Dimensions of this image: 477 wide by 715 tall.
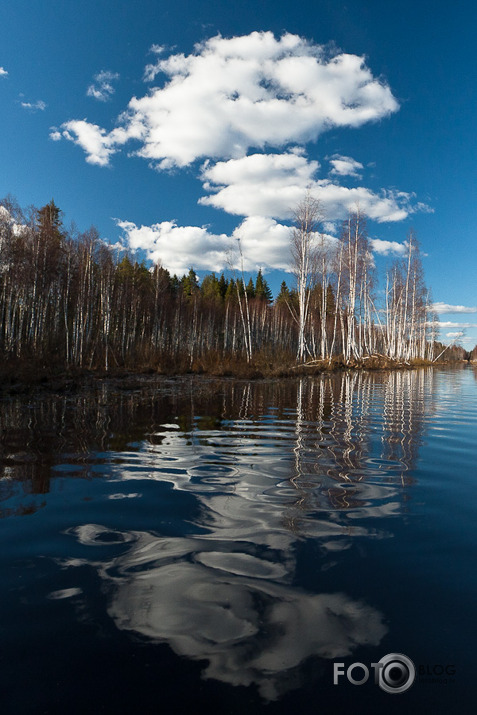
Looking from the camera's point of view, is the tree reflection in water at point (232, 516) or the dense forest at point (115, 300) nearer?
the tree reflection in water at point (232, 516)

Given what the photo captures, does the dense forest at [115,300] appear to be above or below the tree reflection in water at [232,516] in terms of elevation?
above

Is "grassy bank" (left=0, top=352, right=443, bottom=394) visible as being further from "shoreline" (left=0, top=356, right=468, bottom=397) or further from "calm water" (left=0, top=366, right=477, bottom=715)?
"calm water" (left=0, top=366, right=477, bottom=715)

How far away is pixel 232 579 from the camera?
2.14 metres

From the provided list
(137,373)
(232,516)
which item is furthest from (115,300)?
(232,516)

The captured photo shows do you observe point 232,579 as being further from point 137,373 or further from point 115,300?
point 115,300

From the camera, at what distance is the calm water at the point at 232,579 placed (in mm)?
→ 1460

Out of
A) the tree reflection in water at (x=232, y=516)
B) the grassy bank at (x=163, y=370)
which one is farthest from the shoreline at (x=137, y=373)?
the tree reflection in water at (x=232, y=516)

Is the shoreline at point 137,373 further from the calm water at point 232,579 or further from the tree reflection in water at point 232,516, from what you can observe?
the calm water at point 232,579

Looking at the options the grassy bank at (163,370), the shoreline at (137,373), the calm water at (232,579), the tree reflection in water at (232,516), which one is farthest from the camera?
the grassy bank at (163,370)

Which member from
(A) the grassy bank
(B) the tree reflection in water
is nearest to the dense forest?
(A) the grassy bank

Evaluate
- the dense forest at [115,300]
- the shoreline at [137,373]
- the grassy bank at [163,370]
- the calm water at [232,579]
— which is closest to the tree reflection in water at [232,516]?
the calm water at [232,579]

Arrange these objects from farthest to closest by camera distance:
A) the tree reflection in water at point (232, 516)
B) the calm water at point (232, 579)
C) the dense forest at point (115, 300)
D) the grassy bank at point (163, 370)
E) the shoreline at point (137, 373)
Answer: the dense forest at point (115, 300)
the grassy bank at point (163, 370)
the shoreline at point (137, 373)
the tree reflection in water at point (232, 516)
the calm water at point (232, 579)

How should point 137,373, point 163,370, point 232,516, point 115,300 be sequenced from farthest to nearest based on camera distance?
point 115,300, point 163,370, point 137,373, point 232,516

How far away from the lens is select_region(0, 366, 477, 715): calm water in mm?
1460
